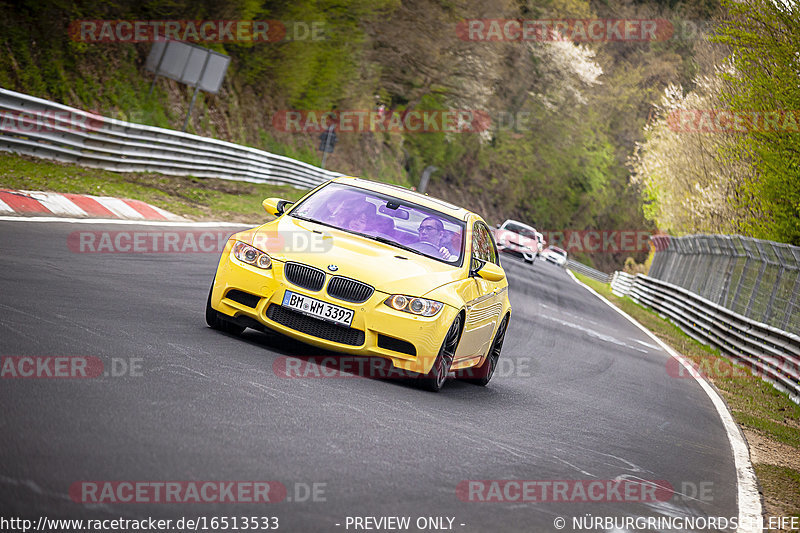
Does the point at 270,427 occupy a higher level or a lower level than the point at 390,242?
lower

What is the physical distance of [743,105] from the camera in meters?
26.4

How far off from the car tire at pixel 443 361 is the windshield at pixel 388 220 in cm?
72

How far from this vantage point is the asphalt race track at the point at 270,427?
4793mm

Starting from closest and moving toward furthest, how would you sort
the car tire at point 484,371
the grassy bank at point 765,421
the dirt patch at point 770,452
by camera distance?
the grassy bank at point 765,421 → the dirt patch at point 770,452 → the car tire at point 484,371

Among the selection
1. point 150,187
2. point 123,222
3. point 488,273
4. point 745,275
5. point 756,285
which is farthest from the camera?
point 745,275

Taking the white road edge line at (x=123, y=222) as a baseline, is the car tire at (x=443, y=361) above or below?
above

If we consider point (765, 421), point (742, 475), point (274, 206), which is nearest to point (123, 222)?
point (274, 206)

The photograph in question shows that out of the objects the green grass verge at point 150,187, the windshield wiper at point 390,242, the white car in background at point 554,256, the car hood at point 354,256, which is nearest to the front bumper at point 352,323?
the car hood at point 354,256

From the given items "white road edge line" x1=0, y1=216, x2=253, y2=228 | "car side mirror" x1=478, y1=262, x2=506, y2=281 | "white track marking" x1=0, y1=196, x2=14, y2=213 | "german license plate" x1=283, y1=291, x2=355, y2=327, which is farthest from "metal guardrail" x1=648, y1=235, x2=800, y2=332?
"white track marking" x1=0, y1=196, x2=14, y2=213

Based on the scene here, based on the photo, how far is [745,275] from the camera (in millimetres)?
23188

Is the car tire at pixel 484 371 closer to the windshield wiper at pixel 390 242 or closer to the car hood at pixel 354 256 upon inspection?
the car hood at pixel 354 256

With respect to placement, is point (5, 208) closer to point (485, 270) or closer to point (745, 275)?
point (485, 270)

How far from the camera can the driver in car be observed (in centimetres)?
936

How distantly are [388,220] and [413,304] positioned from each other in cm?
144
